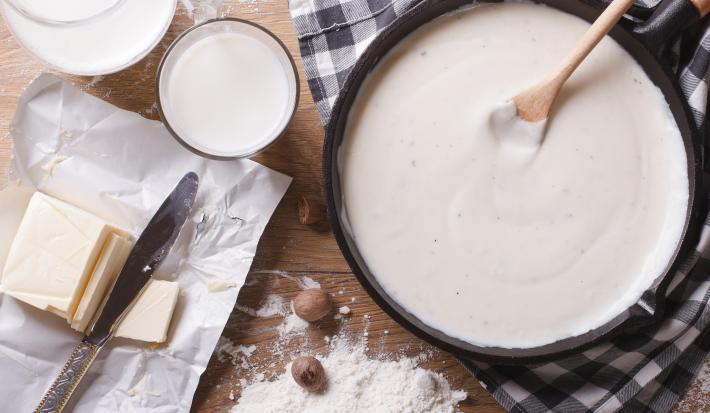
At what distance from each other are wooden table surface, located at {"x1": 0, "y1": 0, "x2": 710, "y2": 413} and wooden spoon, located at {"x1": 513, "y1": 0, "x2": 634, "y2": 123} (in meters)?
0.44

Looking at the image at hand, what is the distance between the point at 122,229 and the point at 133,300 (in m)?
0.14

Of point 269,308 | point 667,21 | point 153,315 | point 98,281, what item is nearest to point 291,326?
point 269,308

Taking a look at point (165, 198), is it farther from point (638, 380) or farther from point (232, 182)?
point (638, 380)

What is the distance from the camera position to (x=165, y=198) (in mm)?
1432

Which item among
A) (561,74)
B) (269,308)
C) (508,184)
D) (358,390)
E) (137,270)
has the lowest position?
(358,390)

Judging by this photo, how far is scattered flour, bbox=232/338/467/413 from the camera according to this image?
4.66 ft

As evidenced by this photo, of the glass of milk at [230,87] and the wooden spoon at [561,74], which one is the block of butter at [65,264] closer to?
the glass of milk at [230,87]

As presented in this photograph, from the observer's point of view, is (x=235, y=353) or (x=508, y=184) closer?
(x=508, y=184)

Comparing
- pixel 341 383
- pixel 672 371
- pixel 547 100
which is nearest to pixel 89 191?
pixel 341 383

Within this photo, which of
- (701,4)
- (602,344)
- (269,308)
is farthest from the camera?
(269,308)

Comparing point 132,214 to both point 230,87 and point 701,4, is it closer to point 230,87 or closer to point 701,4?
point 230,87

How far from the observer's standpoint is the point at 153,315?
1.39 meters

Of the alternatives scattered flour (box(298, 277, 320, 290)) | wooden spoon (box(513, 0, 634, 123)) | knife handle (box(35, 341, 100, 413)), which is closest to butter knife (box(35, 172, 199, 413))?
knife handle (box(35, 341, 100, 413))

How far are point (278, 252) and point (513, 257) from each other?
19.5 inches
